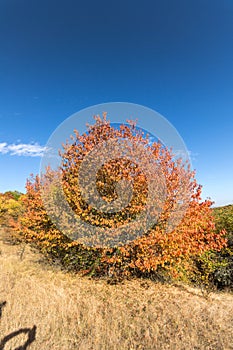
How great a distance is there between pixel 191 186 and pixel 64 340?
551cm

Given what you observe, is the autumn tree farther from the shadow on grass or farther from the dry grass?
the shadow on grass

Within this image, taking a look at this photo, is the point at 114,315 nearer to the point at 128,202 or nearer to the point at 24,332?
the point at 24,332

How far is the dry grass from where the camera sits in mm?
5203

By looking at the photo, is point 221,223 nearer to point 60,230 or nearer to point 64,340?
point 60,230

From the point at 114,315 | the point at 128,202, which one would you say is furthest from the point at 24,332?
the point at 128,202

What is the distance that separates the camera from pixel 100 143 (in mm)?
7531

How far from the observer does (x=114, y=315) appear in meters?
6.11

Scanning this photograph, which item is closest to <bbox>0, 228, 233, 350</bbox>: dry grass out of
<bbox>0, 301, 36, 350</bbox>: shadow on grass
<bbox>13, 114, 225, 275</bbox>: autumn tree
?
<bbox>0, 301, 36, 350</bbox>: shadow on grass

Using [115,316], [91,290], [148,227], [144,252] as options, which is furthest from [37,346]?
[148,227]

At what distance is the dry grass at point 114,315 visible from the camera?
5.20 metres

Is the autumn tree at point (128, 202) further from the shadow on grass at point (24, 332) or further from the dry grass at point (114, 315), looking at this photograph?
the shadow on grass at point (24, 332)

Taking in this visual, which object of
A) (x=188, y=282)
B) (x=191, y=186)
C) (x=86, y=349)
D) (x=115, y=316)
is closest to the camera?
(x=86, y=349)

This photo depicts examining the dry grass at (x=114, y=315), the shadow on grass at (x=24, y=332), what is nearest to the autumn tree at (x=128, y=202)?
the dry grass at (x=114, y=315)

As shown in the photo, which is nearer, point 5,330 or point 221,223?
point 5,330
